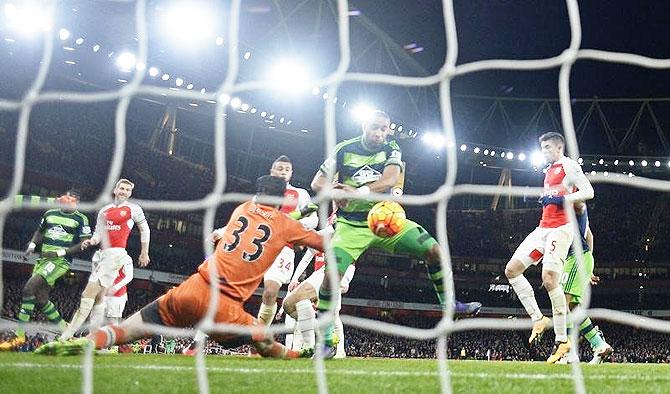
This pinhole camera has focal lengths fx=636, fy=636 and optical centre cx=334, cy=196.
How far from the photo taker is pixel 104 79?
20828mm

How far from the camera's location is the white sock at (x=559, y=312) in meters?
5.89

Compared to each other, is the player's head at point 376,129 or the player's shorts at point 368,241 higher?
the player's head at point 376,129

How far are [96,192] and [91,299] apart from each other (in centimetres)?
1706

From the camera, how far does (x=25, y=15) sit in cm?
1551

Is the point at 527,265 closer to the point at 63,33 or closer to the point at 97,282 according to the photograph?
the point at 97,282

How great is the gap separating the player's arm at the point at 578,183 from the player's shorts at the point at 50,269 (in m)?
5.51

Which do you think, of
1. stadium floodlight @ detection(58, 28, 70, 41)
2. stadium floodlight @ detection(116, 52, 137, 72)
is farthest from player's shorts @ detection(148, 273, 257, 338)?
stadium floodlight @ detection(116, 52, 137, 72)

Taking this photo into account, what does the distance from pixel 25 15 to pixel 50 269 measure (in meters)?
10.7

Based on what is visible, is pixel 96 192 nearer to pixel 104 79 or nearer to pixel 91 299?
pixel 104 79

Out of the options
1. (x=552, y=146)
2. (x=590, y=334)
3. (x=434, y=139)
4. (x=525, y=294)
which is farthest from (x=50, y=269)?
(x=434, y=139)

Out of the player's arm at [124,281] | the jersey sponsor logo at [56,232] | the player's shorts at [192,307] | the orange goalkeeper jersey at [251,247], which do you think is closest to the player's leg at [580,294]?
the orange goalkeeper jersey at [251,247]

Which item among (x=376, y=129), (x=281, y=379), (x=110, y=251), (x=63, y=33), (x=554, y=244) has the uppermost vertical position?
(x=63, y=33)

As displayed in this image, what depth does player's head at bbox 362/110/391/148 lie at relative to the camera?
5461 millimetres

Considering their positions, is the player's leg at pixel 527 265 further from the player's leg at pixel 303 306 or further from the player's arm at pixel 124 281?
the player's arm at pixel 124 281
